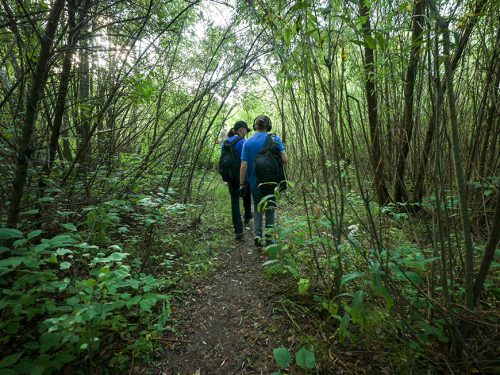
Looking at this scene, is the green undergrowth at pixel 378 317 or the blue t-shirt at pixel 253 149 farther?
the blue t-shirt at pixel 253 149

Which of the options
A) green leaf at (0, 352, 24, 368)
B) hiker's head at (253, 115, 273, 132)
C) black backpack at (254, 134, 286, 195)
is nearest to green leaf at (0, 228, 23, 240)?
green leaf at (0, 352, 24, 368)

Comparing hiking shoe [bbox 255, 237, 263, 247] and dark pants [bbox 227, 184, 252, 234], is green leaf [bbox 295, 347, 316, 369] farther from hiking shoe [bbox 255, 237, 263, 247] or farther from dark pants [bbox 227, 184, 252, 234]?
dark pants [bbox 227, 184, 252, 234]

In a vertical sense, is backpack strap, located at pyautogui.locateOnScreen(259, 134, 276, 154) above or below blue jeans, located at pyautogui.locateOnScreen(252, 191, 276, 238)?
above

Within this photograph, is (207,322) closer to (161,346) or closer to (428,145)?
(161,346)

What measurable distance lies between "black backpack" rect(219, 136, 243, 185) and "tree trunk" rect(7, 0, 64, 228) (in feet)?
7.70

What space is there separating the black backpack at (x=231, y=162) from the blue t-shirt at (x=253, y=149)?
1.66 feet

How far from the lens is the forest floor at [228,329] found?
69.1 inches

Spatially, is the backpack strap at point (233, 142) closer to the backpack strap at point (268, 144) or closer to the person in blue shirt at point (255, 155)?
the person in blue shirt at point (255, 155)

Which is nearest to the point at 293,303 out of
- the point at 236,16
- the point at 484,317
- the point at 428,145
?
the point at 484,317

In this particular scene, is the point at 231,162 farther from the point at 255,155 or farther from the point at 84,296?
the point at 84,296

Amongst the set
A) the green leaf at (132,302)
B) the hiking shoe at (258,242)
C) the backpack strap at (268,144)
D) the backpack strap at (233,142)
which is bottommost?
the hiking shoe at (258,242)

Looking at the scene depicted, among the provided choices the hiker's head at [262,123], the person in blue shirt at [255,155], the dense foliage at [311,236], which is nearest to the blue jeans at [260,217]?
the person in blue shirt at [255,155]

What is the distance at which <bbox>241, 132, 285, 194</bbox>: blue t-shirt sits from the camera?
3153 millimetres

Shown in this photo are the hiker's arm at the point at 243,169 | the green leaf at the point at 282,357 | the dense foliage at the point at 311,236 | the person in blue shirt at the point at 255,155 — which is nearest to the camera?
the dense foliage at the point at 311,236
